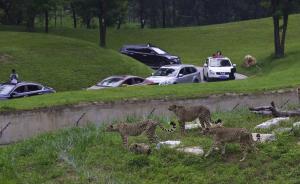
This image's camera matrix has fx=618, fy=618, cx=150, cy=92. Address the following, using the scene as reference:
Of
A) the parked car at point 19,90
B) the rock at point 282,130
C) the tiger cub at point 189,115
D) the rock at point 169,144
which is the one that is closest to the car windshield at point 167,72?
the parked car at point 19,90

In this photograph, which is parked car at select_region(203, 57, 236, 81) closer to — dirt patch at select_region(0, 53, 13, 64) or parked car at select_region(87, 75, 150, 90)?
parked car at select_region(87, 75, 150, 90)

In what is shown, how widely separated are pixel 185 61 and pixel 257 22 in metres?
21.3

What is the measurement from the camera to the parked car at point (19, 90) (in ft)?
96.9

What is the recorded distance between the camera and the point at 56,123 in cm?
2338

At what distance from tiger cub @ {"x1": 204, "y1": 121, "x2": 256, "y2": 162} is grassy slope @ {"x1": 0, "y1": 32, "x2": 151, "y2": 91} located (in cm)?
2786

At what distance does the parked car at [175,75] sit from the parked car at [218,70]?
406 cm

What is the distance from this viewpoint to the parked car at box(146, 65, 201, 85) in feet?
114

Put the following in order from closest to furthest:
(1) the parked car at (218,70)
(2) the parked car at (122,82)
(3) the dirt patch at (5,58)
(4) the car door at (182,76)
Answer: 1. (2) the parked car at (122,82)
2. (4) the car door at (182,76)
3. (3) the dirt patch at (5,58)
4. (1) the parked car at (218,70)

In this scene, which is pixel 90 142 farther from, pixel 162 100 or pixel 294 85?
pixel 294 85

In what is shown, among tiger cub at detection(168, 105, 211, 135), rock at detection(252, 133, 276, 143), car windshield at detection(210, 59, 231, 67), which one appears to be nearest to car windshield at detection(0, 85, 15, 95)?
car windshield at detection(210, 59, 231, 67)

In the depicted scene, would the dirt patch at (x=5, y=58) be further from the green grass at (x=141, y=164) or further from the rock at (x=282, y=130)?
the rock at (x=282, y=130)

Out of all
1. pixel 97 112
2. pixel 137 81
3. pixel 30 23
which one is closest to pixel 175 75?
pixel 137 81

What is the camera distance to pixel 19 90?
99.9 ft

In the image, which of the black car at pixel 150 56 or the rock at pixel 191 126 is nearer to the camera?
the rock at pixel 191 126
